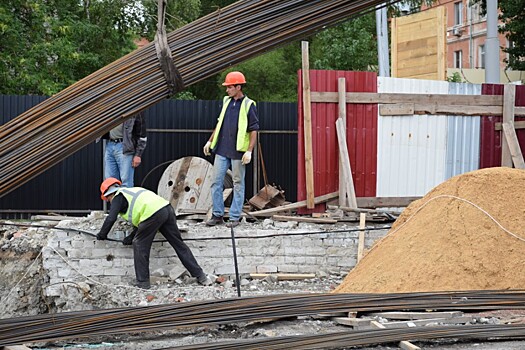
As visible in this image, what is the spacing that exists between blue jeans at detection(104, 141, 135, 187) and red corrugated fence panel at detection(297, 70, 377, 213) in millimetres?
2476

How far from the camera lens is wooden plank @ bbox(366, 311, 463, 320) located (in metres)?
7.14

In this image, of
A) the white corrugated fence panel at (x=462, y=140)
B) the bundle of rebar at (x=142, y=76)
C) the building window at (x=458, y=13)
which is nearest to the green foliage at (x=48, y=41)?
the white corrugated fence panel at (x=462, y=140)

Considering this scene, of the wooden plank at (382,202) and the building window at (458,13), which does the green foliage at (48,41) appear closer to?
the wooden plank at (382,202)

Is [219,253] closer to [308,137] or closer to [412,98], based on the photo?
[308,137]

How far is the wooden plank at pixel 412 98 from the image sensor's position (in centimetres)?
1195

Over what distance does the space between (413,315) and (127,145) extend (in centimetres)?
528

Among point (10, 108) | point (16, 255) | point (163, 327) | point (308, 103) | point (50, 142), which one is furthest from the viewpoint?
point (10, 108)

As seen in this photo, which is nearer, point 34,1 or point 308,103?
point 308,103

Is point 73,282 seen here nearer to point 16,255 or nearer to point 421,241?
point 16,255

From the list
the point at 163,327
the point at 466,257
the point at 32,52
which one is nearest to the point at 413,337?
the point at 163,327

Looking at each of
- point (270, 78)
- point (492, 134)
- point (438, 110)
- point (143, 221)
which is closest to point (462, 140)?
point (492, 134)

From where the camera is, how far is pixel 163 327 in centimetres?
641

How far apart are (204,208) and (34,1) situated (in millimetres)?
9693

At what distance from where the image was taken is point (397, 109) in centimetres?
1230
